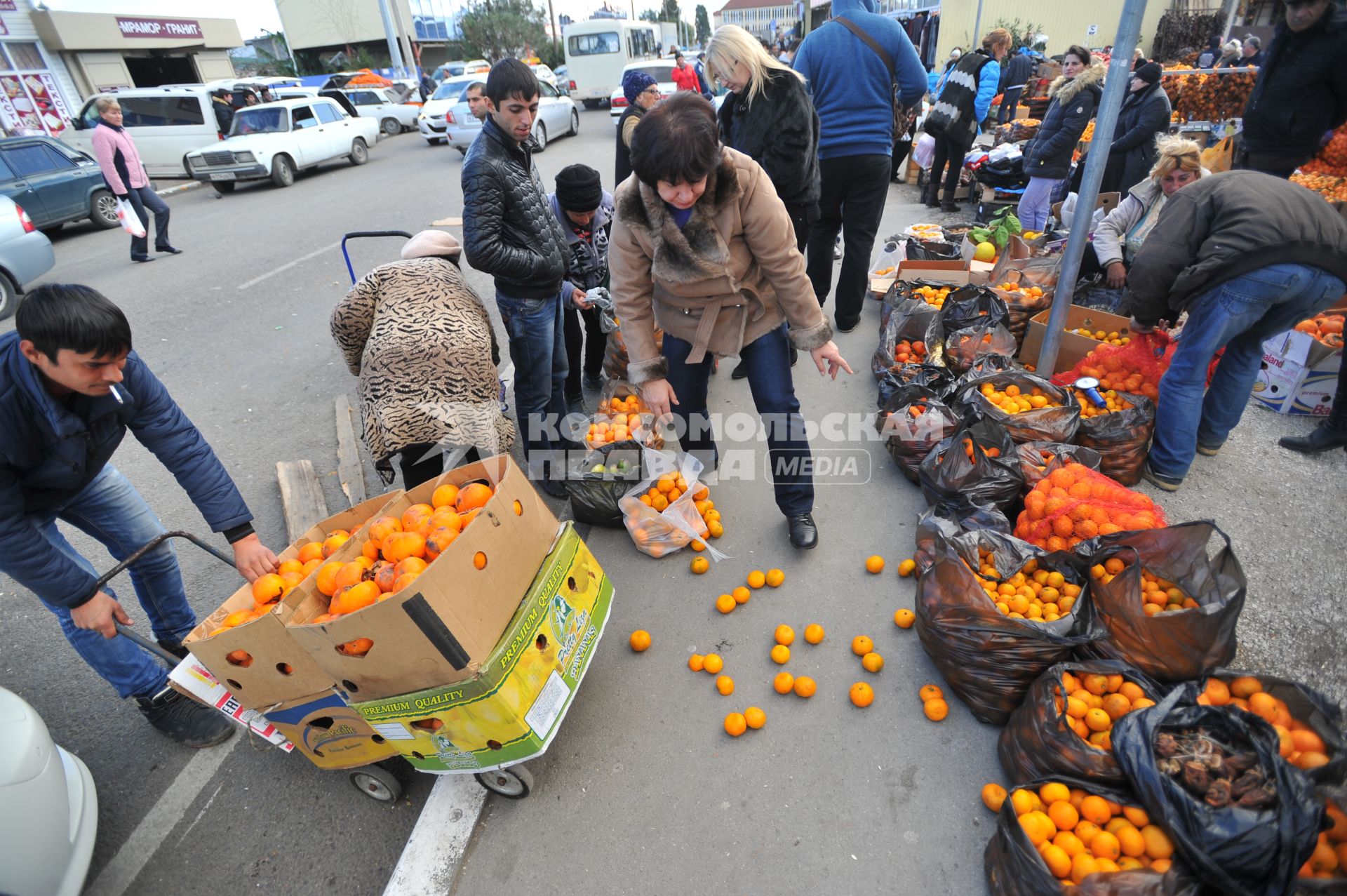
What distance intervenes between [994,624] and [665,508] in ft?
5.63

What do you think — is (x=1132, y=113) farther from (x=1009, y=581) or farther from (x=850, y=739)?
(x=850, y=739)

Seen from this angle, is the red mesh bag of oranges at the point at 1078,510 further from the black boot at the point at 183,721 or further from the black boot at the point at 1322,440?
the black boot at the point at 183,721

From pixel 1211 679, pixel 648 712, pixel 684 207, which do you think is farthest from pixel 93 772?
pixel 1211 679

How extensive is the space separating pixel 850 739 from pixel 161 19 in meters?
36.4

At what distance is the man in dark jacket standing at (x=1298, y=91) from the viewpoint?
13.6ft

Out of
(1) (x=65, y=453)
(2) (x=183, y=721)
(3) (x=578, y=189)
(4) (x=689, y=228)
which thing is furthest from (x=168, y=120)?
(4) (x=689, y=228)

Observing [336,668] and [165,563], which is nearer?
[336,668]

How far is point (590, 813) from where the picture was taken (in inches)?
90.1

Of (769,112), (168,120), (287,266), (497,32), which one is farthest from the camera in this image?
(497,32)

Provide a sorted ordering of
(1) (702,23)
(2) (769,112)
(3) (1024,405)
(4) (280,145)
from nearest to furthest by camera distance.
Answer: (3) (1024,405), (2) (769,112), (4) (280,145), (1) (702,23)

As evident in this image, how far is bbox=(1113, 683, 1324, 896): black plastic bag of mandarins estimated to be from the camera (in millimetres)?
1605

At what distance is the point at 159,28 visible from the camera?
2533 cm

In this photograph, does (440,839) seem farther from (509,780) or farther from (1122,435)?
(1122,435)

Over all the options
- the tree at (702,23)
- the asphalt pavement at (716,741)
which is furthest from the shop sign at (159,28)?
the tree at (702,23)
